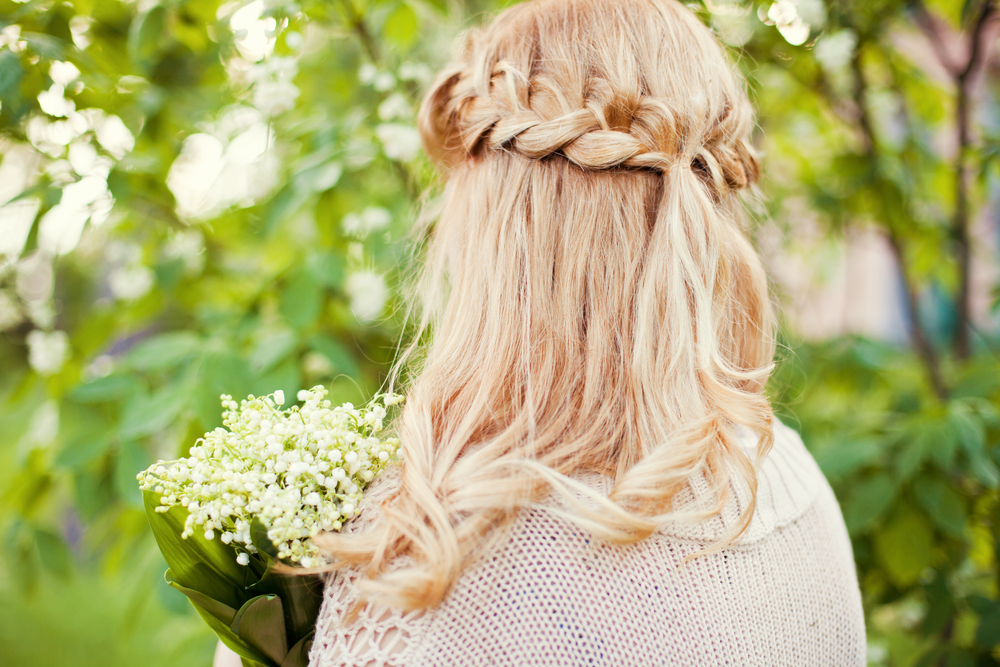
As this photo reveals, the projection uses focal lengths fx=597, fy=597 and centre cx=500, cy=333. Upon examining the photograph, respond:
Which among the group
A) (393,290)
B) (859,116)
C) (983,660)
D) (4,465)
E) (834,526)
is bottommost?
(4,465)

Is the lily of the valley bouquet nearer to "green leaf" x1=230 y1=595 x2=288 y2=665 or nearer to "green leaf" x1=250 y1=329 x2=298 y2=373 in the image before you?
"green leaf" x1=230 y1=595 x2=288 y2=665

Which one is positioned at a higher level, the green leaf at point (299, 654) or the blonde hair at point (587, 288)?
the blonde hair at point (587, 288)

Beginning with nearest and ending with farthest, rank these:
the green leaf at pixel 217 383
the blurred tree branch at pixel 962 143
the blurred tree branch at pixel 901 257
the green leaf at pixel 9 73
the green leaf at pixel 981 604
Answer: the green leaf at pixel 9 73
the green leaf at pixel 217 383
the green leaf at pixel 981 604
the blurred tree branch at pixel 962 143
the blurred tree branch at pixel 901 257

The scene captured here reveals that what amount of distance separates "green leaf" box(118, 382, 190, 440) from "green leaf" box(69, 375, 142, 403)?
0.33ft

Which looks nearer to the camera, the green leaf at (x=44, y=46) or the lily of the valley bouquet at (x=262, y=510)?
the lily of the valley bouquet at (x=262, y=510)

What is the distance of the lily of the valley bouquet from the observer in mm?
779

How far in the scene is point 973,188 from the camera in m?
2.13

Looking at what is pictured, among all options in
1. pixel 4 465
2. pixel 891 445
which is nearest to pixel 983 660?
pixel 891 445

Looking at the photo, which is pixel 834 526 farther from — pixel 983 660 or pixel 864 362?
pixel 983 660

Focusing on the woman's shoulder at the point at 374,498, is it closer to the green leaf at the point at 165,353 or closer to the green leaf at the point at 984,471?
the green leaf at the point at 165,353

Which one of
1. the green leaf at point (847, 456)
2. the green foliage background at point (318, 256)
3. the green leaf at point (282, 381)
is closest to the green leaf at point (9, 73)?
the green foliage background at point (318, 256)

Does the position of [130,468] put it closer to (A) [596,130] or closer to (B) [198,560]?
(B) [198,560]

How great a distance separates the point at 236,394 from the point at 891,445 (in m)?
1.64

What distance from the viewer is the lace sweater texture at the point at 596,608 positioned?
714mm
